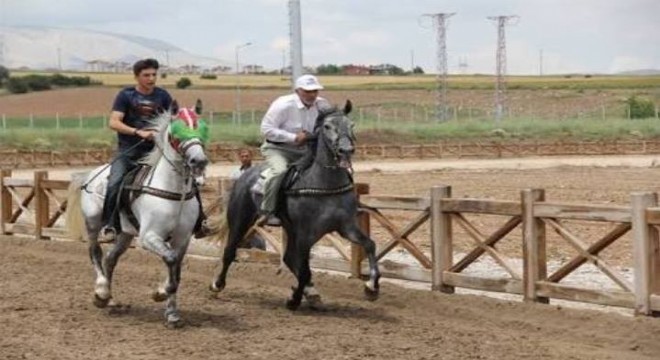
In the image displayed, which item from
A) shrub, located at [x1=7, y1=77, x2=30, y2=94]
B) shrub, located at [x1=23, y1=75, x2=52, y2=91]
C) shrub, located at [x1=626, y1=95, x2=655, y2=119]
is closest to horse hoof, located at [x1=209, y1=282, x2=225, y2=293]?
shrub, located at [x1=626, y1=95, x2=655, y2=119]

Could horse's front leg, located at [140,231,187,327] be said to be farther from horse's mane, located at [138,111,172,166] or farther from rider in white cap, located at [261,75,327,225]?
rider in white cap, located at [261,75,327,225]

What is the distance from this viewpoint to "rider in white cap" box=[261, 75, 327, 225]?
11664 millimetres

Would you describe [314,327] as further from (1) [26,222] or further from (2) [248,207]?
(1) [26,222]

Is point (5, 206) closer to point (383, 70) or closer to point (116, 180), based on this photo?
point (116, 180)

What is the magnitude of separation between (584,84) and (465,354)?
15199 cm

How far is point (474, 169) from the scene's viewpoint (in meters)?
45.2

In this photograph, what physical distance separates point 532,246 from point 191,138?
3.53 m

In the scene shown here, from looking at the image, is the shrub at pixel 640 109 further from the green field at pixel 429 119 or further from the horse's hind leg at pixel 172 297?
the horse's hind leg at pixel 172 297

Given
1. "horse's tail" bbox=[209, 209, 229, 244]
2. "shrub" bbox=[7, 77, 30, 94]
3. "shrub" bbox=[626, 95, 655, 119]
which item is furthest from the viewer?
"shrub" bbox=[7, 77, 30, 94]

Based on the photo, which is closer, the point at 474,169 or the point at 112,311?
the point at 112,311

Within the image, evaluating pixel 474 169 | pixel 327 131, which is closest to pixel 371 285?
pixel 327 131

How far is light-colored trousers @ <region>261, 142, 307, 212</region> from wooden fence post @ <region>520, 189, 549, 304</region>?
92.6 inches

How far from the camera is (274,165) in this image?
1190 cm

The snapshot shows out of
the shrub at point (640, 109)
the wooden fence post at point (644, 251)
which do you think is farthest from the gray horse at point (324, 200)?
the shrub at point (640, 109)
